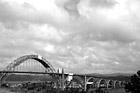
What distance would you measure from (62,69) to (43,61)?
379 inches

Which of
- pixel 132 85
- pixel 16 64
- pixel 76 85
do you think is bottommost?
pixel 76 85

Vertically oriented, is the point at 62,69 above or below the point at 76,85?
above

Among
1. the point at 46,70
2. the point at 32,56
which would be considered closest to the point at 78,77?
the point at 46,70

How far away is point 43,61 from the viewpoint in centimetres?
9125

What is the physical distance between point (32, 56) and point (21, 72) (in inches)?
443

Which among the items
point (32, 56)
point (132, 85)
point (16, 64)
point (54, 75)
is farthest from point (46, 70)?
point (132, 85)

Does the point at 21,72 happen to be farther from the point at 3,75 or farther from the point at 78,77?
the point at 78,77

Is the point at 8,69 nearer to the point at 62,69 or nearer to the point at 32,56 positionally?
the point at 32,56

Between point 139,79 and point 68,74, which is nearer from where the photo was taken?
point 139,79

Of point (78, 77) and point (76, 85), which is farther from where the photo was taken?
point (76, 85)

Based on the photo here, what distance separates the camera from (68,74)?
93.9m

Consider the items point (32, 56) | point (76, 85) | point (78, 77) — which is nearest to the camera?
point (32, 56)

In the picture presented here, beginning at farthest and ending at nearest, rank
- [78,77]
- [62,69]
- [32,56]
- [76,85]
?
[76,85] → [78,77] → [62,69] → [32,56]

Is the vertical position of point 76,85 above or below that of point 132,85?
below
